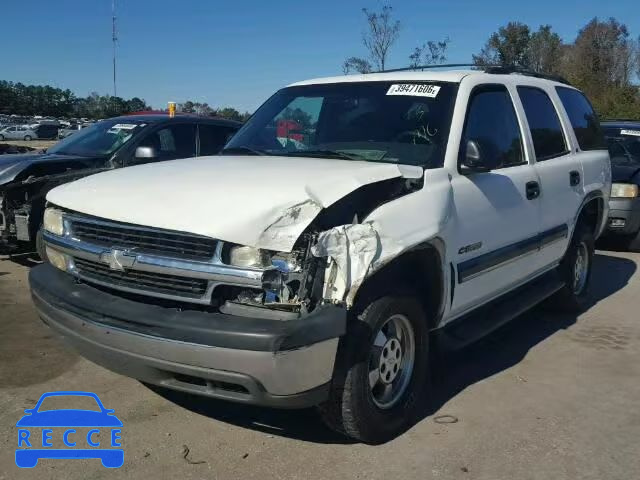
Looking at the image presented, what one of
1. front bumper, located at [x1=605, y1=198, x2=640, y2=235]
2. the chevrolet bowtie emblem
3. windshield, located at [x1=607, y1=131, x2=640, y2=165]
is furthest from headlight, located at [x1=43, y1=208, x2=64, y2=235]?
windshield, located at [x1=607, y1=131, x2=640, y2=165]

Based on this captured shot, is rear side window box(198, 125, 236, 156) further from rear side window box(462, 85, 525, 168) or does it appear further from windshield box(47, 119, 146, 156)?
rear side window box(462, 85, 525, 168)

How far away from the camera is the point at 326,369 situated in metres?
2.98

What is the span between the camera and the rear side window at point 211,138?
842 cm

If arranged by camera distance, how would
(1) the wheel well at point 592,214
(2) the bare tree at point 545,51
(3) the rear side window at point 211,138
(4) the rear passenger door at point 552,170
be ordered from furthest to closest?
1. (2) the bare tree at point 545,51
2. (3) the rear side window at point 211,138
3. (1) the wheel well at point 592,214
4. (4) the rear passenger door at point 552,170

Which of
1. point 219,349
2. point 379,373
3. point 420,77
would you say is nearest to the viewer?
point 219,349

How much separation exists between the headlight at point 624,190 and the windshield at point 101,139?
6.23m

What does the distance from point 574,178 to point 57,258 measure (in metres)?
4.13

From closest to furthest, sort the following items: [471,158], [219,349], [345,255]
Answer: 1. [219,349]
2. [345,255]
3. [471,158]

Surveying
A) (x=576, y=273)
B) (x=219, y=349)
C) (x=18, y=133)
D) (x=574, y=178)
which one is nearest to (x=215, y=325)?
(x=219, y=349)

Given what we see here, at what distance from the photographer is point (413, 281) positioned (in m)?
3.62

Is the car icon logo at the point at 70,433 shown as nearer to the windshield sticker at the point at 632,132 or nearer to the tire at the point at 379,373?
the tire at the point at 379,373

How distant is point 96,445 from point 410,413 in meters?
1.73

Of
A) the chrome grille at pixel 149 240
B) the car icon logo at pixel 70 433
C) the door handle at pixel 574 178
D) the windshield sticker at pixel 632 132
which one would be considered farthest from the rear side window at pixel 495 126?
the windshield sticker at pixel 632 132

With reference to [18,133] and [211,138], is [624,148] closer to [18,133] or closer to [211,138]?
[211,138]
